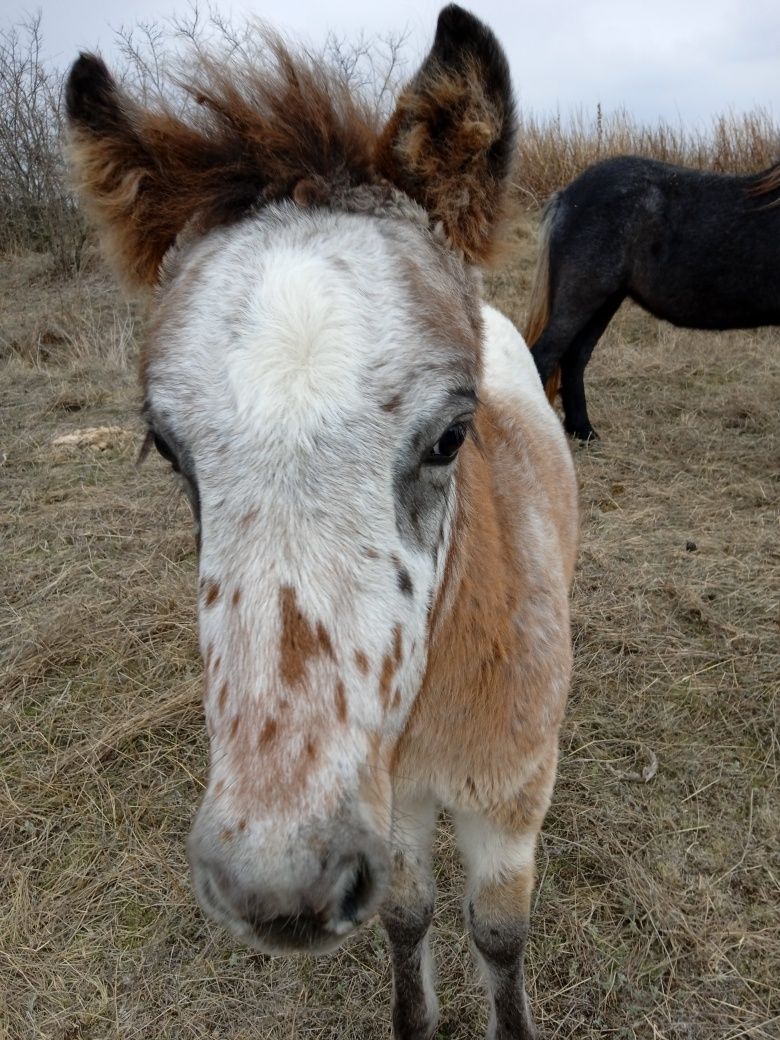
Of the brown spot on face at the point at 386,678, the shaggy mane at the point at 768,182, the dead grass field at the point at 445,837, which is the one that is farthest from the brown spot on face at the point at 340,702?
the shaggy mane at the point at 768,182

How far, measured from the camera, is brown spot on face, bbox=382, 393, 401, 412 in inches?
49.9

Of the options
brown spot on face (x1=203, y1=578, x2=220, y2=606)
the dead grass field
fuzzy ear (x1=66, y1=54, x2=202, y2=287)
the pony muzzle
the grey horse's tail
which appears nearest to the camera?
the pony muzzle

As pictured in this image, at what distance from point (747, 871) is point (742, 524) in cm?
274

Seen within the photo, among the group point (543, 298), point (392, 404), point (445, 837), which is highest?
point (392, 404)

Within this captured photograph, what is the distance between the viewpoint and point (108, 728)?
3260 mm

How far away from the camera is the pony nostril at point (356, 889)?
42.9 inches

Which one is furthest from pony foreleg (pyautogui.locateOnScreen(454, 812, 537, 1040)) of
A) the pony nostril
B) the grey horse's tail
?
the grey horse's tail

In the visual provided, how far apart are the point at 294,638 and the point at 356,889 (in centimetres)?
39

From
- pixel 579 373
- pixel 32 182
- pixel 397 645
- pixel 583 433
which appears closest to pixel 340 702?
pixel 397 645

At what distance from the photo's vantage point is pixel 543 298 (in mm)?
6684

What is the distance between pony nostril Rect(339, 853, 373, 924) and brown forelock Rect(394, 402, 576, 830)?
647 mm

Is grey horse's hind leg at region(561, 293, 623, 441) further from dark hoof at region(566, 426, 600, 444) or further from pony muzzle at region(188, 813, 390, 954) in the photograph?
pony muzzle at region(188, 813, 390, 954)

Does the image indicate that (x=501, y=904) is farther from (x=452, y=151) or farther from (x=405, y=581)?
(x=452, y=151)

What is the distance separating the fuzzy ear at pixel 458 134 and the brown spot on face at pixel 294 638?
0.99 meters
